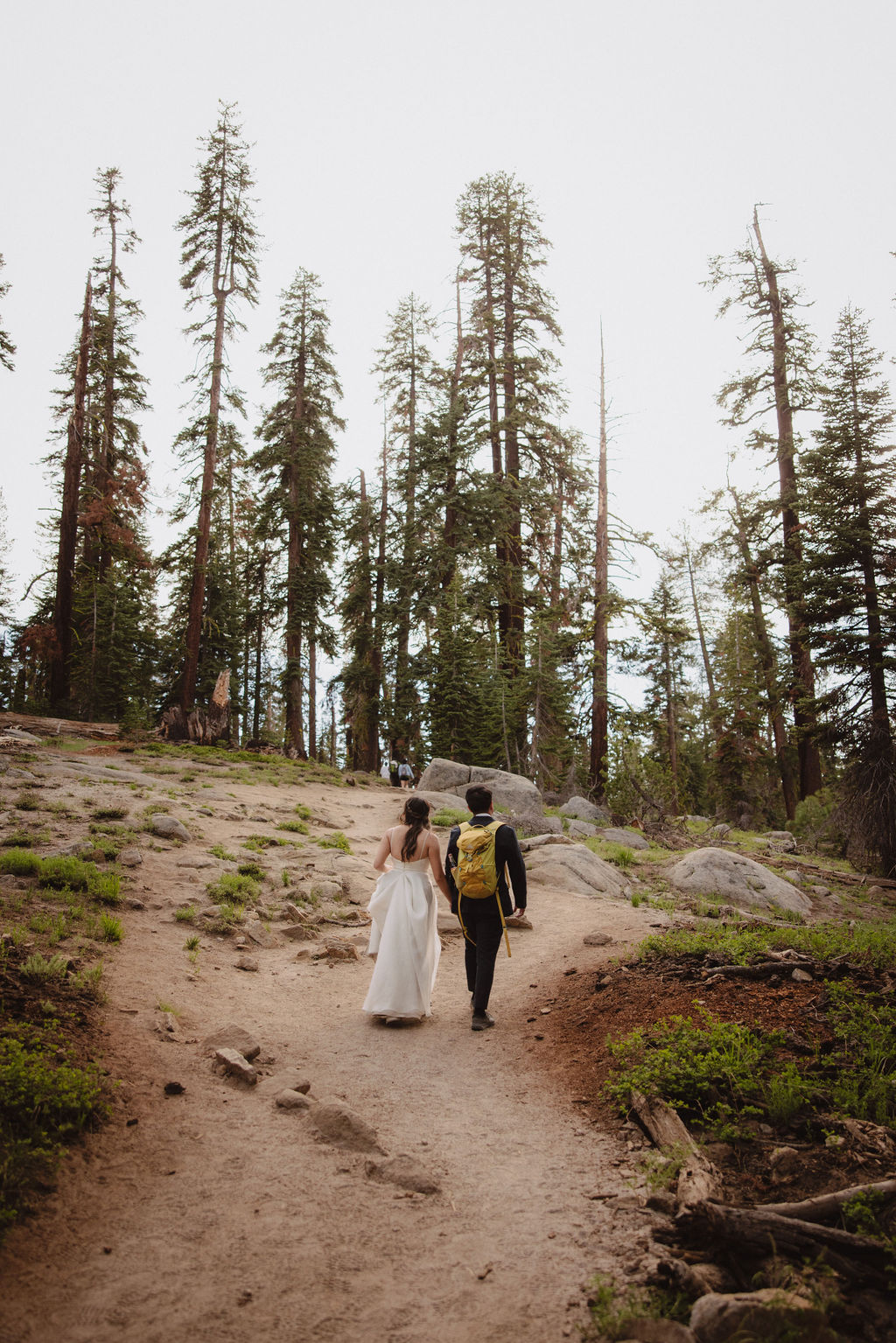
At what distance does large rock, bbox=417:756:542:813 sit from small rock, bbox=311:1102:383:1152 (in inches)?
491

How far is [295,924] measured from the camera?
8195 mm

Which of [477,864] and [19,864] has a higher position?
[477,864]

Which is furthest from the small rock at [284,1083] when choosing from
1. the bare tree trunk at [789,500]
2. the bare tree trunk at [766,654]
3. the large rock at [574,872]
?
the bare tree trunk at [766,654]

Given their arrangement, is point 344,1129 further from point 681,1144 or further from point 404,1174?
point 681,1144

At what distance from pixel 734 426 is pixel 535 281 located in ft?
27.7

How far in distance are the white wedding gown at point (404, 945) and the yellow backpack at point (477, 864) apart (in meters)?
0.37

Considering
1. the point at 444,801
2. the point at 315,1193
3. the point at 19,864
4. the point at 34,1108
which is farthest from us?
the point at 444,801

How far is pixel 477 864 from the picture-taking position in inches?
235

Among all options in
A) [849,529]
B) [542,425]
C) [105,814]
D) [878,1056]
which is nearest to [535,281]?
[542,425]

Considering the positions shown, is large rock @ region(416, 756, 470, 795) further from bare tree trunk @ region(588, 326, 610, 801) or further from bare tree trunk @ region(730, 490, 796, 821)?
bare tree trunk @ region(730, 490, 796, 821)

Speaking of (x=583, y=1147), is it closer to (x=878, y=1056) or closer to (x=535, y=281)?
(x=878, y=1056)

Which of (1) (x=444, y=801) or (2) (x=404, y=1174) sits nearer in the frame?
(2) (x=404, y=1174)

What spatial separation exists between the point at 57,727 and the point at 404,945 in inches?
611

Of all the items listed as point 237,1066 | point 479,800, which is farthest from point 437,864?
point 237,1066
